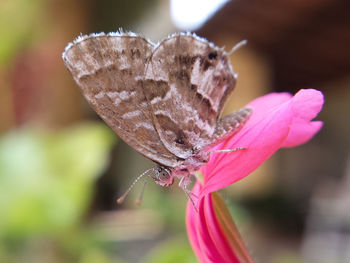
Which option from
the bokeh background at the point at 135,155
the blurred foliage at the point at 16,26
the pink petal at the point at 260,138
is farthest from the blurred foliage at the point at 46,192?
the pink petal at the point at 260,138

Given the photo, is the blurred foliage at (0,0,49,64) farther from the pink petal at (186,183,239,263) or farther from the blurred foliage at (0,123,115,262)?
the pink petal at (186,183,239,263)

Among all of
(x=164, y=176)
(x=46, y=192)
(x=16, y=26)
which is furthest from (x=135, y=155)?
(x=164, y=176)

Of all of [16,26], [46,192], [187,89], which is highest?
[16,26]

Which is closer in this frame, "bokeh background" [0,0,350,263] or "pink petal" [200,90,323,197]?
"pink petal" [200,90,323,197]

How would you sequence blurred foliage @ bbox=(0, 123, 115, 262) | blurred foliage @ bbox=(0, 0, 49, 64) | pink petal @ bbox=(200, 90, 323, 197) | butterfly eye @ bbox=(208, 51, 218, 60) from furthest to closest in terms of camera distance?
blurred foliage @ bbox=(0, 0, 49, 64) < blurred foliage @ bbox=(0, 123, 115, 262) < butterfly eye @ bbox=(208, 51, 218, 60) < pink petal @ bbox=(200, 90, 323, 197)

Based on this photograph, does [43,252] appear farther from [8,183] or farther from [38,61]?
[38,61]

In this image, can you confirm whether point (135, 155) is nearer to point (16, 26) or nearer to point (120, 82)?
point (16, 26)

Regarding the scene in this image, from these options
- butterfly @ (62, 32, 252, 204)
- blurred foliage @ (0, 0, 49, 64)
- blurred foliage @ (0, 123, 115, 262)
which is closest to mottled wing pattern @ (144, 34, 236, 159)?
butterfly @ (62, 32, 252, 204)
